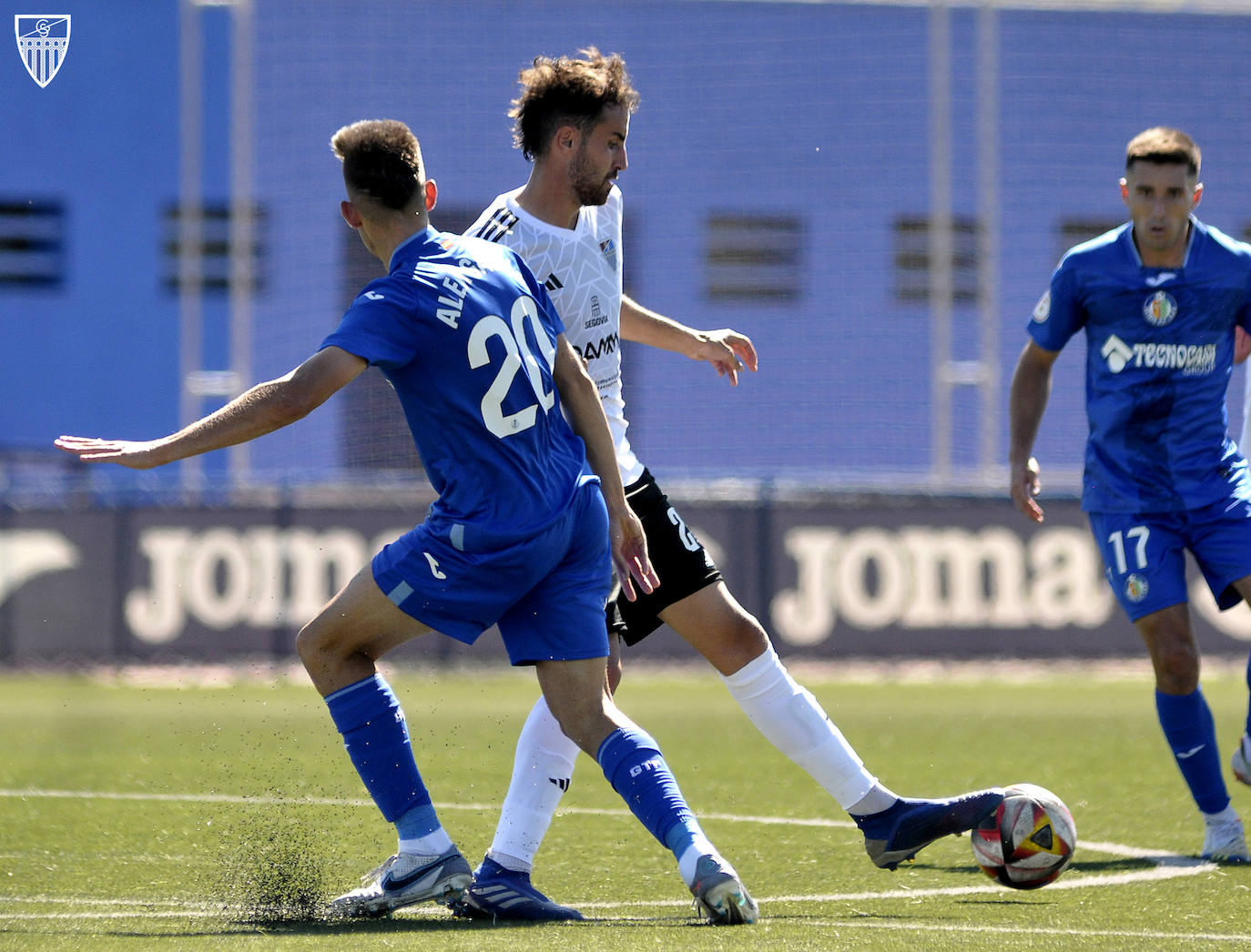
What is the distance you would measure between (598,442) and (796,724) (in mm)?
958

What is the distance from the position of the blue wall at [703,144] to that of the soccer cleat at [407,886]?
39.0 feet

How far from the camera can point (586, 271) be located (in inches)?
181

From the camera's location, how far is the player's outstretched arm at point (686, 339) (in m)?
5.04

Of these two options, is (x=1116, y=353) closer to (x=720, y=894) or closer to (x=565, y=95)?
(x=565, y=95)

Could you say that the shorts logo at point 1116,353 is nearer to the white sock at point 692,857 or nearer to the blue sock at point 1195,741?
the blue sock at point 1195,741

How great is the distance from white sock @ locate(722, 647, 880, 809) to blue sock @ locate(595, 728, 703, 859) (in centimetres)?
60

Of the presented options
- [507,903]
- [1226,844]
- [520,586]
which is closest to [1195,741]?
[1226,844]

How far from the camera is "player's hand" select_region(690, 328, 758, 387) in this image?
5.14 m

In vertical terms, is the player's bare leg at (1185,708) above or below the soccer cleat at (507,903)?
above

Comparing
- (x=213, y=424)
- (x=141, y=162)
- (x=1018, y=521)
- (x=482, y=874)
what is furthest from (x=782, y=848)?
(x=141, y=162)

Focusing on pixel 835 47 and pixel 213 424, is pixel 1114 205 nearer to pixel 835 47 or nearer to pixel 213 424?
pixel 835 47

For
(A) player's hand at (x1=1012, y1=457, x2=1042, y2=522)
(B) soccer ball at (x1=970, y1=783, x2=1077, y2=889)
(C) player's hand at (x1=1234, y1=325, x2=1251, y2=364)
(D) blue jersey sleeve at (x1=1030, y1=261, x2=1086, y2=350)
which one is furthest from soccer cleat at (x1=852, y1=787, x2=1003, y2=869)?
(C) player's hand at (x1=1234, y1=325, x2=1251, y2=364)

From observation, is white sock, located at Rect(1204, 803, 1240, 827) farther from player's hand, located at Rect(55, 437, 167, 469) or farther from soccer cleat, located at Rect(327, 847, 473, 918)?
player's hand, located at Rect(55, 437, 167, 469)

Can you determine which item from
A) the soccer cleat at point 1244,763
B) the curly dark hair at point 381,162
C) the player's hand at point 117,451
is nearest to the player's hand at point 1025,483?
the soccer cleat at point 1244,763
